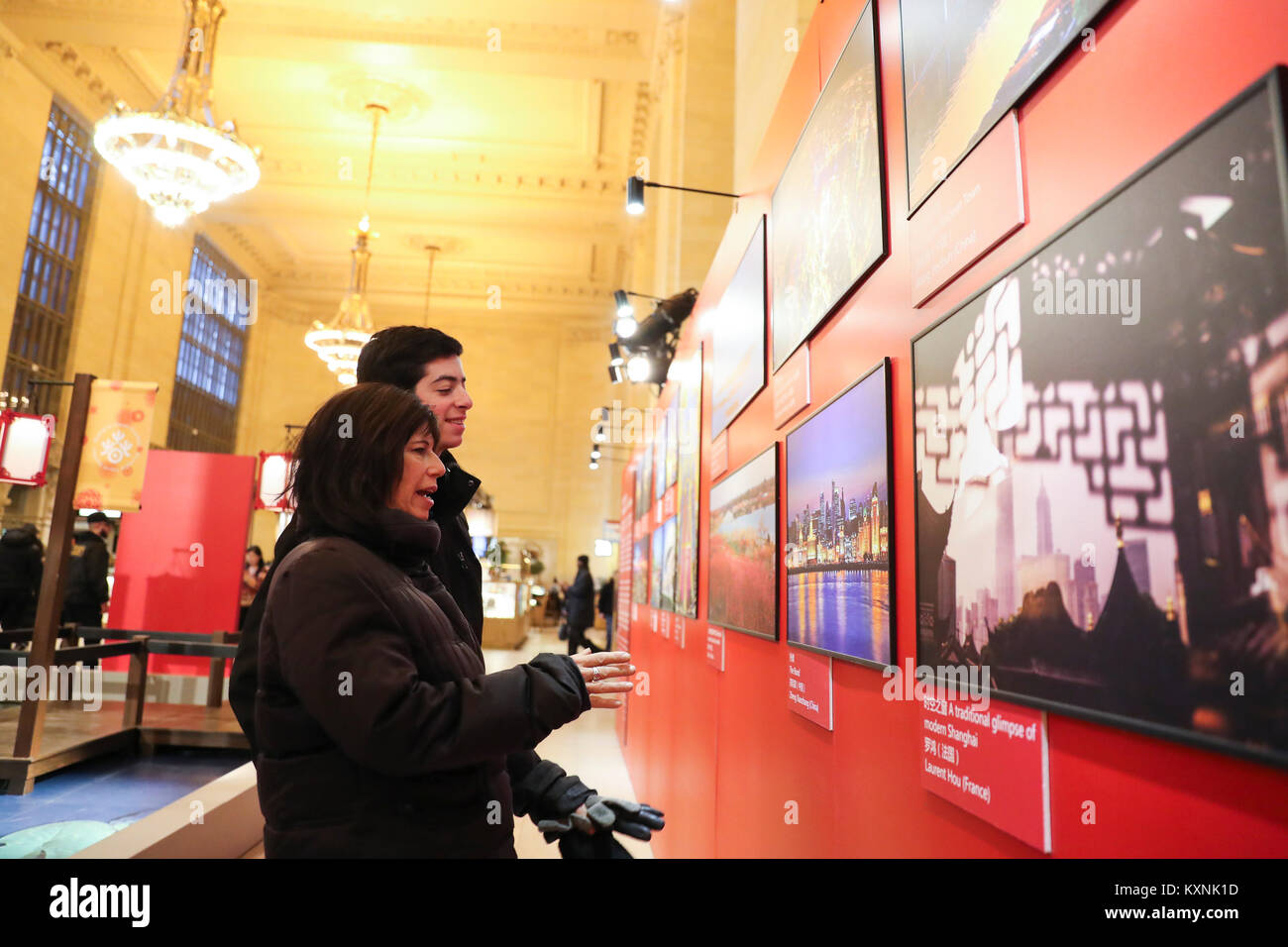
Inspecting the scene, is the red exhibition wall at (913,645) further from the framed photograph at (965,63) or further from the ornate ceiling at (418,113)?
the ornate ceiling at (418,113)

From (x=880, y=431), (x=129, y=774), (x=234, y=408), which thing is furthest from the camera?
(x=234, y=408)

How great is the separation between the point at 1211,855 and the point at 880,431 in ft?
3.38

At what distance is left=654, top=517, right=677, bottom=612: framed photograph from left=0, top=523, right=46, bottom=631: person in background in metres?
7.32

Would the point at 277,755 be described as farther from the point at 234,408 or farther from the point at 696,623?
the point at 234,408

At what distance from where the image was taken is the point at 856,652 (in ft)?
6.06

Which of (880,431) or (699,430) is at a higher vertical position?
(699,430)

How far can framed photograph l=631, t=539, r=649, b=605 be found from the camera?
23.3ft

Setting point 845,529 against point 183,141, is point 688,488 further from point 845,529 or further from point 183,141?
point 183,141

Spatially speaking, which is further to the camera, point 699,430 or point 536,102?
point 536,102

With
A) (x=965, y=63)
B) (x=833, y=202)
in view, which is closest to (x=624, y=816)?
(x=965, y=63)

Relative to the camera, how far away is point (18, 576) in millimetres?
8633

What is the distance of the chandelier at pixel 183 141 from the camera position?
27.5ft

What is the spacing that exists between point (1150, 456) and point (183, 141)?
10.6 metres

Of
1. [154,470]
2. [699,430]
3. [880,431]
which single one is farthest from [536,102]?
[880,431]
